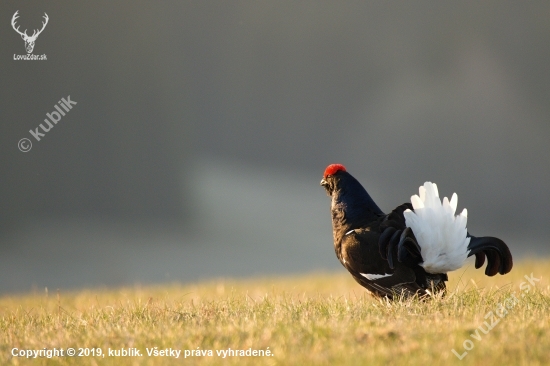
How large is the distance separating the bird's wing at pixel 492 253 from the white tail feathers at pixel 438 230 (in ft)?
0.74

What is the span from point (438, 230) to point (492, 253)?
39.6 inches

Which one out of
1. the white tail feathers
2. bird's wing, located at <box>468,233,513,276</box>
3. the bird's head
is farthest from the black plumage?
the bird's head

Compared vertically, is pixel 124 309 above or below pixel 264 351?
above

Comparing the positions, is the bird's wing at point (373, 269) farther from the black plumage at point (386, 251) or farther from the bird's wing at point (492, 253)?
the bird's wing at point (492, 253)

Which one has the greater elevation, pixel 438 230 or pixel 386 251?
pixel 438 230

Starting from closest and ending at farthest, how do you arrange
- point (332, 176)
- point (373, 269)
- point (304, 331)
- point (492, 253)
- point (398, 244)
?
1. point (304, 331)
2. point (398, 244)
3. point (373, 269)
4. point (492, 253)
5. point (332, 176)

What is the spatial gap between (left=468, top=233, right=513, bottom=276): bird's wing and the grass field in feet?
1.22

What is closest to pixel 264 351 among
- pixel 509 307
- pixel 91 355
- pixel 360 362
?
pixel 360 362

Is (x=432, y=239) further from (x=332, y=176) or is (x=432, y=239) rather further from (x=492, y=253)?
(x=332, y=176)

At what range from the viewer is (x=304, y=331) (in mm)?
5891

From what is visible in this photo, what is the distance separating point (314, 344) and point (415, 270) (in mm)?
2629

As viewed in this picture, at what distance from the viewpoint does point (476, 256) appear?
7836 millimetres

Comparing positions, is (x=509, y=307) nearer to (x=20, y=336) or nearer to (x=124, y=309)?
(x=124, y=309)

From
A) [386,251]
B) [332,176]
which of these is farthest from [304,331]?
[332,176]
